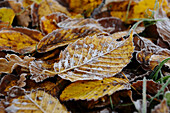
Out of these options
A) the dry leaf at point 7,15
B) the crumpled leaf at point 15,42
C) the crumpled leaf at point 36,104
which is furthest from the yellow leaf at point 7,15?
the crumpled leaf at point 36,104

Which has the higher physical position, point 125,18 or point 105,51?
point 125,18

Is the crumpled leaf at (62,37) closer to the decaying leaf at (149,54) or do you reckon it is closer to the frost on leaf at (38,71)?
the frost on leaf at (38,71)

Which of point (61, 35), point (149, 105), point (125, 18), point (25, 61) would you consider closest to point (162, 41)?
point (125, 18)

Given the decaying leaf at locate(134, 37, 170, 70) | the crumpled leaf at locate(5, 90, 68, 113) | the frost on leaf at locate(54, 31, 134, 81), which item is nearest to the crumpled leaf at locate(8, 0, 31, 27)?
the frost on leaf at locate(54, 31, 134, 81)

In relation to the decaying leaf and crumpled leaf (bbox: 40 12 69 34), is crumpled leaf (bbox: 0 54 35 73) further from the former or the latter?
the decaying leaf

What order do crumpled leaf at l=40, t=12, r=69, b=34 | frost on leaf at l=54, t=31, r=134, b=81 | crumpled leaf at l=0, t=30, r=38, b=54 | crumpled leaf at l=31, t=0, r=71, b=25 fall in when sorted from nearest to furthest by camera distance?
frost on leaf at l=54, t=31, r=134, b=81 < crumpled leaf at l=0, t=30, r=38, b=54 < crumpled leaf at l=40, t=12, r=69, b=34 < crumpled leaf at l=31, t=0, r=71, b=25

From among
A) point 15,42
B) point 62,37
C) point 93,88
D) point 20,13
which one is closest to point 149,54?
point 93,88

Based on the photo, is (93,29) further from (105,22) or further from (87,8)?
(87,8)
